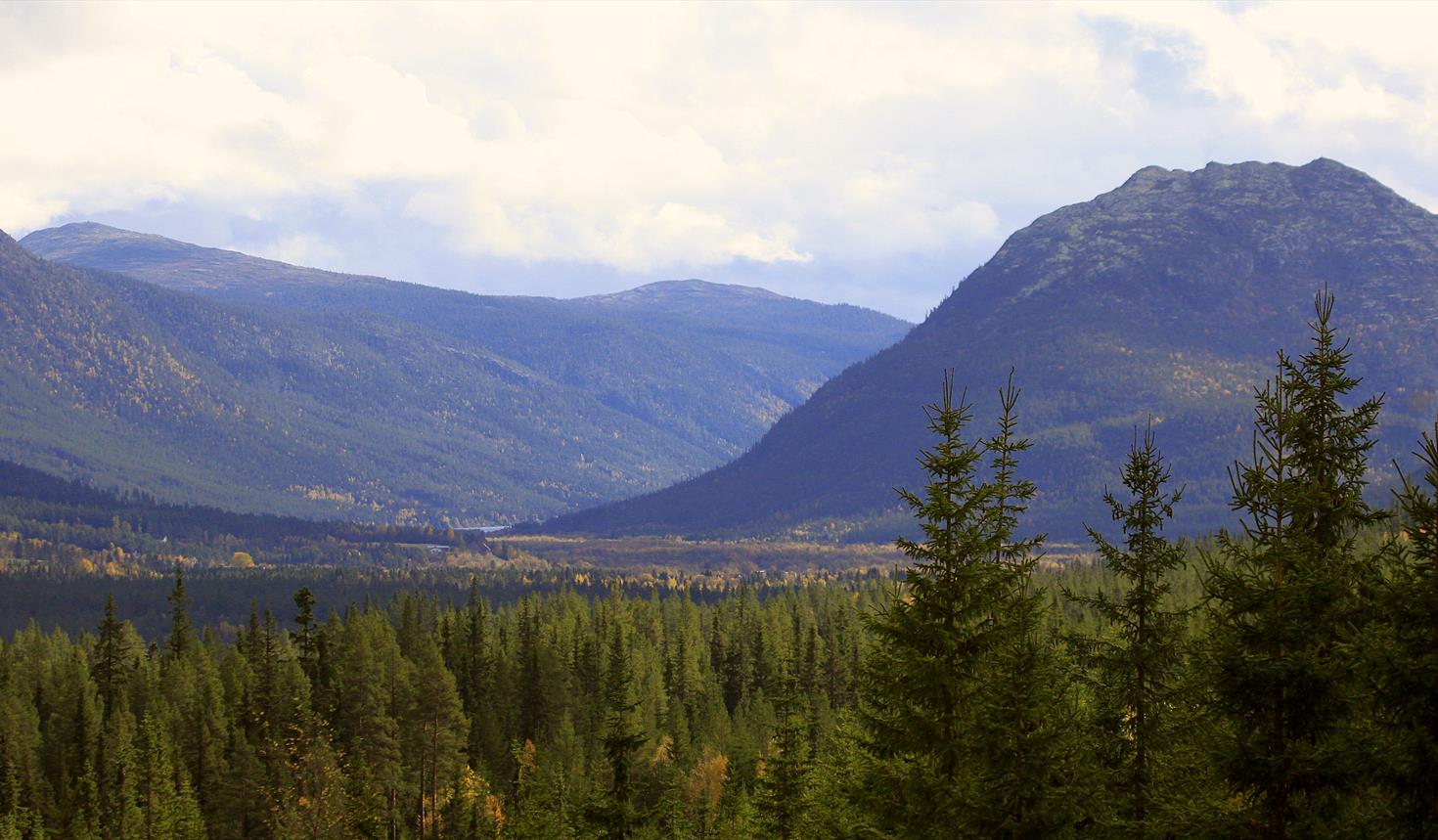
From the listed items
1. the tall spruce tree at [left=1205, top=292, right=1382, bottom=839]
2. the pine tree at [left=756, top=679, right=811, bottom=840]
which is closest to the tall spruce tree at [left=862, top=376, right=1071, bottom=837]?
the tall spruce tree at [left=1205, top=292, right=1382, bottom=839]

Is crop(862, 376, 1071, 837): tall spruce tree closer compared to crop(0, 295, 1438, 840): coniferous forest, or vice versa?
crop(0, 295, 1438, 840): coniferous forest

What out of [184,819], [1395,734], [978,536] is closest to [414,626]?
[184,819]

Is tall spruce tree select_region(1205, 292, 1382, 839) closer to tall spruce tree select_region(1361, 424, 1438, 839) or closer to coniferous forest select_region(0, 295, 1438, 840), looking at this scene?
coniferous forest select_region(0, 295, 1438, 840)

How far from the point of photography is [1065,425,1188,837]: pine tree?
31.0 meters

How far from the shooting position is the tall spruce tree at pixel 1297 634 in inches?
1001

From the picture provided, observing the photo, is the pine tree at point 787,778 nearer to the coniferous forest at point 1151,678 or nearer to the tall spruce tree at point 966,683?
the coniferous forest at point 1151,678

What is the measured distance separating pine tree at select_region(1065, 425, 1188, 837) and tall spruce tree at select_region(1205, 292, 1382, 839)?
3029 mm

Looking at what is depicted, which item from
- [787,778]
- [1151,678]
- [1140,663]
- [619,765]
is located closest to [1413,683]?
[1140,663]

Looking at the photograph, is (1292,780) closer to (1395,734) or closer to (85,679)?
(1395,734)

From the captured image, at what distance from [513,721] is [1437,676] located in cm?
12072

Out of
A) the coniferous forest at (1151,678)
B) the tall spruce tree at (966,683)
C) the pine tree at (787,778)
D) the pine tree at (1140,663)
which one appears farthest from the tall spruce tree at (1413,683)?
the pine tree at (787,778)

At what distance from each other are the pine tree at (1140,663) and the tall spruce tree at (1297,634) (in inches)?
119

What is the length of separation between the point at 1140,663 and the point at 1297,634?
585 centimetres

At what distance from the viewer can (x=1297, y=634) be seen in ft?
85.1
